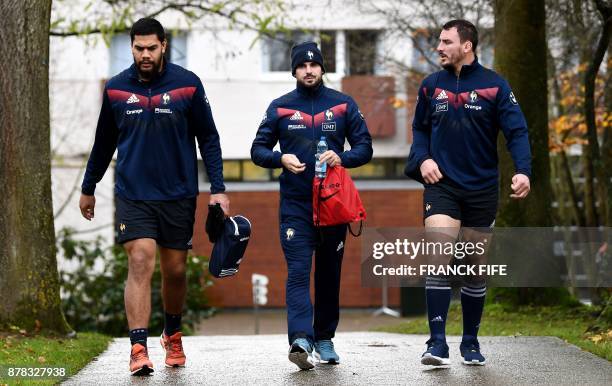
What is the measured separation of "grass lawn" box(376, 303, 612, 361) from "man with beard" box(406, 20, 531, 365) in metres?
2.41

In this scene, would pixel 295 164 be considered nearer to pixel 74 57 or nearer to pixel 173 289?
pixel 173 289

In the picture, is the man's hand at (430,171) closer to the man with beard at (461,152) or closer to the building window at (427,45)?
the man with beard at (461,152)

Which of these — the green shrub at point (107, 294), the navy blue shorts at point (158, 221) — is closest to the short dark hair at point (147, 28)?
the navy blue shorts at point (158, 221)

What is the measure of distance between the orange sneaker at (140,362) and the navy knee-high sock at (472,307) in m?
2.02

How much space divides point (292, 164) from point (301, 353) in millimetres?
1189

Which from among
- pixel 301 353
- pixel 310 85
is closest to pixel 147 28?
pixel 310 85

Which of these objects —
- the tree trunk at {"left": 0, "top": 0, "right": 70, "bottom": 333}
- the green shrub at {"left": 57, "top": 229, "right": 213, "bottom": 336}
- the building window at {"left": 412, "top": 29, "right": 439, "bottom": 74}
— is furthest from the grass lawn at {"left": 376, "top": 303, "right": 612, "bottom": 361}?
the building window at {"left": 412, "top": 29, "right": 439, "bottom": 74}

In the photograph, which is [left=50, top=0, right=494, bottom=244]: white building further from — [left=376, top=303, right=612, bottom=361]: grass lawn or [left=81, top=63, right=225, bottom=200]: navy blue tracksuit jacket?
[left=81, top=63, right=225, bottom=200]: navy blue tracksuit jacket

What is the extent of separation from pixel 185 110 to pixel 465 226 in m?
1.95

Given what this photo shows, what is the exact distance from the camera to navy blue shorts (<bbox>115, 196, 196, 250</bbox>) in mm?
8352

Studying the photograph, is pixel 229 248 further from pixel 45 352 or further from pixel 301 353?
pixel 45 352

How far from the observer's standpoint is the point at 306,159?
8.56 metres

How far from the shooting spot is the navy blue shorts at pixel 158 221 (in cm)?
835

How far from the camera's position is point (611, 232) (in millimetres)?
14484
